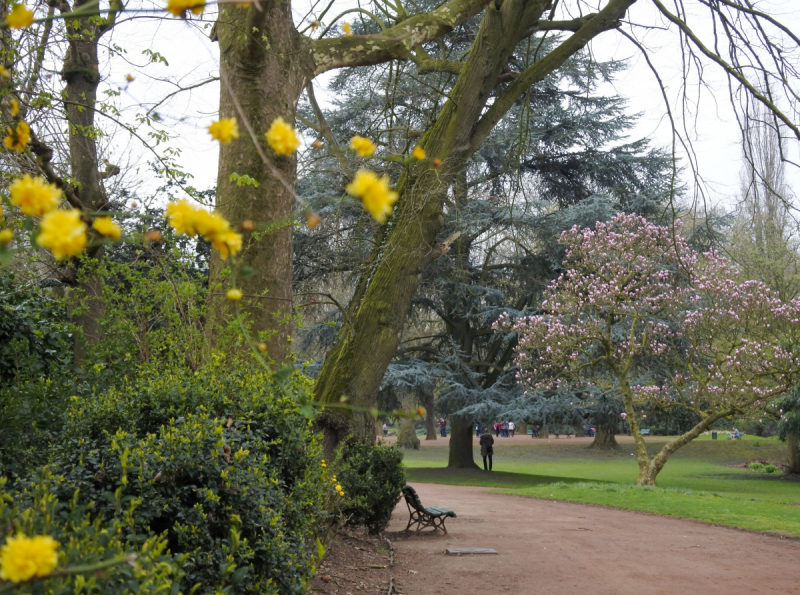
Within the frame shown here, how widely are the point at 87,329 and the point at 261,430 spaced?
5278 millimetres

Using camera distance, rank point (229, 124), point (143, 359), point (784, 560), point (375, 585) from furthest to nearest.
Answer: point (784, 560), point (375, 585), point (143, 359), point (229, 124)

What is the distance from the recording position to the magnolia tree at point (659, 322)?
1597cm

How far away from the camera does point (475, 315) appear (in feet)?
66.9

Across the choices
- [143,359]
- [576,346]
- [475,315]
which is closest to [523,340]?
[576,346]

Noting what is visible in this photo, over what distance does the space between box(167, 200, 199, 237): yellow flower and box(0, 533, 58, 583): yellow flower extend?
588mm

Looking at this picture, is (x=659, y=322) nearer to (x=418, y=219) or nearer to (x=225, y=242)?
(x=418, y=219)

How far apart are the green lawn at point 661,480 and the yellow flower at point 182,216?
35.9 feet

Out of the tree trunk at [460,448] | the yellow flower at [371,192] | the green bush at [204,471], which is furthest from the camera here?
the tree trunk at [460,448]

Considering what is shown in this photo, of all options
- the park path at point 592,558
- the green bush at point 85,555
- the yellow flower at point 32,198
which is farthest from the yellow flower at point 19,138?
the park path at point 592,558

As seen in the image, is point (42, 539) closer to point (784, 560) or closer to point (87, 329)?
point (87, 329)

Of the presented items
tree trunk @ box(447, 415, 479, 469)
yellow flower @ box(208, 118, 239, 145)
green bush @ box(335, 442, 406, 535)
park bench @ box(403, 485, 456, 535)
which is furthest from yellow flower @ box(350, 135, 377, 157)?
tree trunk @ box(447, 415, 479, 469)

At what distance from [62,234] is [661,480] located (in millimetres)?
23762

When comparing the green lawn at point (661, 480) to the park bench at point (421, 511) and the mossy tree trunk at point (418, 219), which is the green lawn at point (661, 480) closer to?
the park bench at point (421, 511)

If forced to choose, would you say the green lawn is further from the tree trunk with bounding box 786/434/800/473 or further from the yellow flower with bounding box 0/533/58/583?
the yellow flower with bounding box 0/533/58/583
